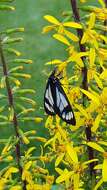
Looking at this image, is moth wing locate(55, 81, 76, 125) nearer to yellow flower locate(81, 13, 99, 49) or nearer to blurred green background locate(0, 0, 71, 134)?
yellow flower locate(81, 13, 99, 49)

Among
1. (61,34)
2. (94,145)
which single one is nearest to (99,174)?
(94,145)

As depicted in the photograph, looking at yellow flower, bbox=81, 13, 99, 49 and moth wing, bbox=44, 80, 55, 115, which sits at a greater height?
yellow flower, bbox=81, 13, 99, 49

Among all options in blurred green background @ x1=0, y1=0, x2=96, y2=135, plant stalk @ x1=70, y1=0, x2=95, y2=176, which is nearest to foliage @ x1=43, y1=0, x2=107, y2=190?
plant stalk @ x1=70, y1=0, x2=95, y2=176

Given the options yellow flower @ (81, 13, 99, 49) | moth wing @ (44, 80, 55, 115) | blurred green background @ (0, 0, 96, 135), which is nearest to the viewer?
yellow flower @ (81, 13, 99, 49)

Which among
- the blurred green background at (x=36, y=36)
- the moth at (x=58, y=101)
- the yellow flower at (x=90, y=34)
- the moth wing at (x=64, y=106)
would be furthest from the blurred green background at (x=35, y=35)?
the yellow flower at (x=90, y=34)

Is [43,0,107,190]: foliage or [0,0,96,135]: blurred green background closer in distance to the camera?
[43,0,107,190]: foliage

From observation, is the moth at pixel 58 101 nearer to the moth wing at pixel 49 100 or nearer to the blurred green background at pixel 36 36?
the moth wing at pixel 49 100

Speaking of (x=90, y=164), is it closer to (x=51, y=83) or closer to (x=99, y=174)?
(x=99, y=174)

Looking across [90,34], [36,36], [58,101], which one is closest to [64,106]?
[58,101]
